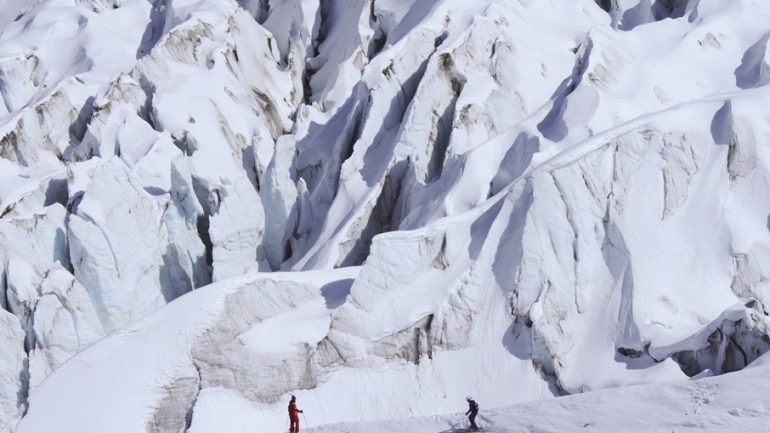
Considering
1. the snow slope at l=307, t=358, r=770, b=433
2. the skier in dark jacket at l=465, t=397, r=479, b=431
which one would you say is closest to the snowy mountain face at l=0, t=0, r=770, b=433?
the snow slope at l=307, t=358, r=770, b=433

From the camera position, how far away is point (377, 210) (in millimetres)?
34375

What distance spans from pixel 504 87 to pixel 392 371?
50.6ft

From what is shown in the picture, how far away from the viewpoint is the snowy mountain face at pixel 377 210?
25328mm

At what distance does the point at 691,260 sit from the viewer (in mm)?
27375

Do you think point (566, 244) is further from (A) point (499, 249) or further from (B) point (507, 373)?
(B) point (507, 373)

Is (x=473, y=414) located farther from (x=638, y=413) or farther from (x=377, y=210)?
(x=377, y=210)

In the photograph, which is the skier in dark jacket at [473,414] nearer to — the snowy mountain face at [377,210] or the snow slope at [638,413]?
the snow slope at [638,413]

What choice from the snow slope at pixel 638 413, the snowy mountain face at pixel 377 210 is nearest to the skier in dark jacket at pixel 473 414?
the snow slope at pixel 638 413

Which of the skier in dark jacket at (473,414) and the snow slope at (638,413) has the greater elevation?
the skier in dark jacket at (473,414)

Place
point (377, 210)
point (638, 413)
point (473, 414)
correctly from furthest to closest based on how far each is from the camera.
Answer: point (377, 210)
point (473, 414)
point (638, 413)

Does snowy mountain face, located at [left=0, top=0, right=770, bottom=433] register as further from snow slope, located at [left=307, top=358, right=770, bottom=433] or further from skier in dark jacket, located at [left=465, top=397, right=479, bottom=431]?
skier in dark jacket, located at [left=465, top=397, right=479, bottom=431]

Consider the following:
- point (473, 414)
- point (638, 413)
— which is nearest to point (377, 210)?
point (473, 414)

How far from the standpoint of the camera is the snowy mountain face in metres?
25.3

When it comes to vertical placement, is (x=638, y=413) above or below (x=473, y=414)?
below
